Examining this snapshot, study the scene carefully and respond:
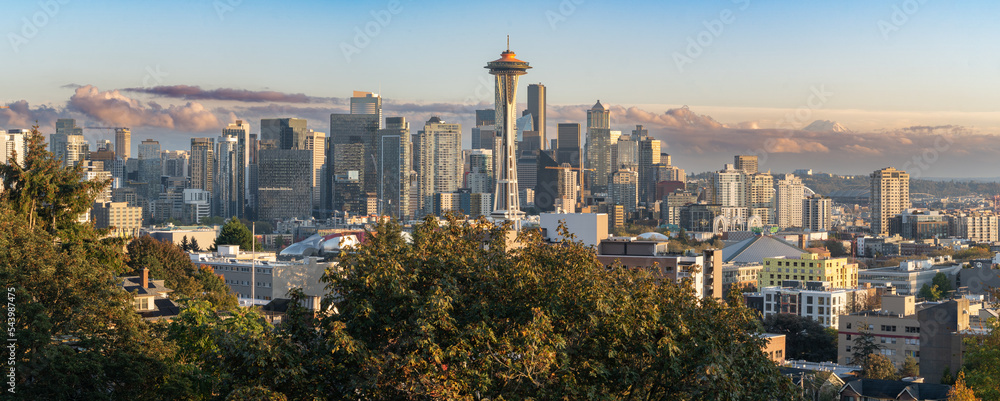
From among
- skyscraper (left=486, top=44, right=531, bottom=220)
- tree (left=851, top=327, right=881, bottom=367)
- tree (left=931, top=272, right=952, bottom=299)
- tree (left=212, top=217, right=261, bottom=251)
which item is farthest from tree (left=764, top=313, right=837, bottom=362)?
skyscraper (left=486, top=44, right=531, bottom=220)

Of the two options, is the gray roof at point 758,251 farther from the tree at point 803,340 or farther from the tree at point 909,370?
the tree at point 909,370

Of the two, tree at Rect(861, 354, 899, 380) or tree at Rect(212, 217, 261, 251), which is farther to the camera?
tree at Rect(212, 217, 261, 251)

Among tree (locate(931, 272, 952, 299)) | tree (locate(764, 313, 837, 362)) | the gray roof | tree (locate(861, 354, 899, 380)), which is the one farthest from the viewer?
the gray roof

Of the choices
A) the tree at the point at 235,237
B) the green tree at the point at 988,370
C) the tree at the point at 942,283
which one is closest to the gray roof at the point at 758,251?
the tree at the point at 942,283

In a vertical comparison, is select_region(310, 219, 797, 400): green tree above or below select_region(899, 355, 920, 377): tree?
above

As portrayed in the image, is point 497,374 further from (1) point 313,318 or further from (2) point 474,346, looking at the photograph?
(1) point 313,318

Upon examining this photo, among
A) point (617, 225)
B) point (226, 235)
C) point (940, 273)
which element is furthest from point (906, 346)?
point (617, 225)

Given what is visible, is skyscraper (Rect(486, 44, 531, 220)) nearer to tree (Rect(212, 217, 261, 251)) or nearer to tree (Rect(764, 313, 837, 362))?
tree (Rect(212, 217, 261, 251))
